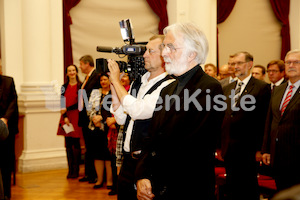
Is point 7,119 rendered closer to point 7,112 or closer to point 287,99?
point 7,112

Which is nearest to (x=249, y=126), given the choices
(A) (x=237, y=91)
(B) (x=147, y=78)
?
(A) (x=237, y=91)

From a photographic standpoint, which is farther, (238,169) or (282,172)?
(238,169)

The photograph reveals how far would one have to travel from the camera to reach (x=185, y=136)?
1824 millimetres

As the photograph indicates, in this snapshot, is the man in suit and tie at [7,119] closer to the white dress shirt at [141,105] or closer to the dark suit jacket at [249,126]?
the white dress shirt at [141,105]

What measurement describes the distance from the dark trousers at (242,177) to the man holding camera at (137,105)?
5.14ft

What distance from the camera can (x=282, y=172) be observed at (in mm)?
3066

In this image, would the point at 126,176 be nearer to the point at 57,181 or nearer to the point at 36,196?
the point at 36,196

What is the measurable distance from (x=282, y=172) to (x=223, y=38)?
539 centimetres

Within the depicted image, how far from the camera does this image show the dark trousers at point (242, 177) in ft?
11.7

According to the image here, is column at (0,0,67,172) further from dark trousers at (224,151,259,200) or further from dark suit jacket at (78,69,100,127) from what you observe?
dark trousers at (224,151,259,200)

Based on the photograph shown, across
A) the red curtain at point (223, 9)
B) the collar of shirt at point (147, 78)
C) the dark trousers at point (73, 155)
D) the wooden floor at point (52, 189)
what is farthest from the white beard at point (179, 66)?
the red curtain at point (223, 9)

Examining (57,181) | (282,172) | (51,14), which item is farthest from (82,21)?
(282,172)

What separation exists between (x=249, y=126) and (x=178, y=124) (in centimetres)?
201

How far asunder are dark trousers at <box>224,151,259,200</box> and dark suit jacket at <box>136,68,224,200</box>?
6.02 ft
